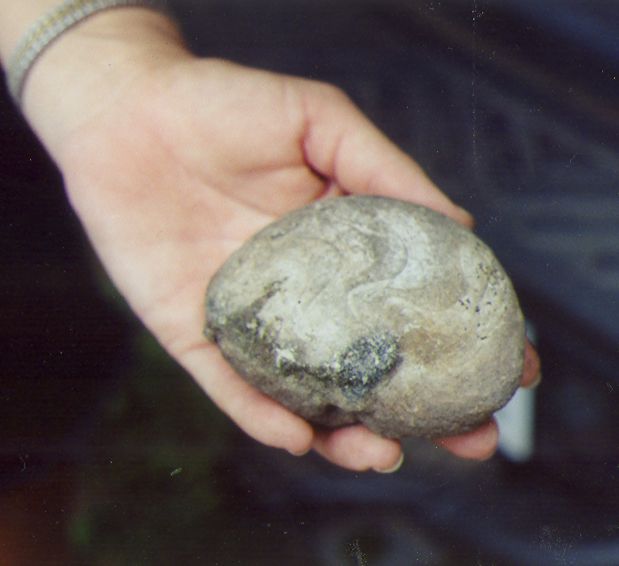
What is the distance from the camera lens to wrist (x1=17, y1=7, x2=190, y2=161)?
5.55 feet

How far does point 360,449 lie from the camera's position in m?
1.46

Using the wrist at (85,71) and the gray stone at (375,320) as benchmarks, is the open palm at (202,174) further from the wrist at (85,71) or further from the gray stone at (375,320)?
the gray stone at (375,320)

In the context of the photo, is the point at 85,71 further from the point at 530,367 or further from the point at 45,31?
the point at 530,367

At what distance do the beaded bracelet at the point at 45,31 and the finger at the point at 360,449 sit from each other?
2.98 ft

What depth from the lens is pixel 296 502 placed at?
190 cm

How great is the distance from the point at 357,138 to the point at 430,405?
50 cm

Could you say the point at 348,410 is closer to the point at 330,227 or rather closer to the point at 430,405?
the point at 430,405

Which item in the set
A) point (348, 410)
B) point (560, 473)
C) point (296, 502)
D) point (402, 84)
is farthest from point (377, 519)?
point (402, 84)

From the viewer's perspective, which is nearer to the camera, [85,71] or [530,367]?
[530,367]

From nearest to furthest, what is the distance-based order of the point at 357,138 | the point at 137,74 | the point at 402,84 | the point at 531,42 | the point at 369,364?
the point at 369,364 → the point at 357,138 → the point at 137,74 → the point at 531,42 → the point at 402,84

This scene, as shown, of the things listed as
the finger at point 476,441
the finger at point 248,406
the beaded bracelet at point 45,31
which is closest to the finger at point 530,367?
the finger at point 476,441

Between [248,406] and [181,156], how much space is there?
0.51 meters

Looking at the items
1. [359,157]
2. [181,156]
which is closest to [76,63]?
[181,156]

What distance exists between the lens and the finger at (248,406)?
4.63 ft
